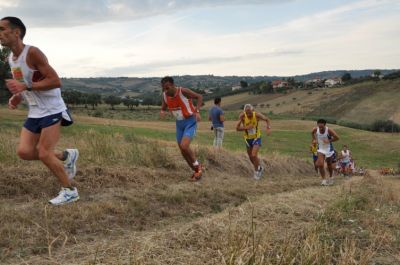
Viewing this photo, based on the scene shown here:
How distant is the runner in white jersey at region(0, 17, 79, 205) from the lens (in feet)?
16.9

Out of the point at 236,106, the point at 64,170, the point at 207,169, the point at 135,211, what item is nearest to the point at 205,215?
the point at 135,211

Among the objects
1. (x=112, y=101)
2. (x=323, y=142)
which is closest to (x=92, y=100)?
(x=112, y=101)

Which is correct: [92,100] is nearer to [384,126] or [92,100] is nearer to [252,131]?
[384,126]

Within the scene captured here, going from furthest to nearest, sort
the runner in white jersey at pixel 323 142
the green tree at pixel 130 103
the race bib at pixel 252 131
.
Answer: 1. the green tree at pixel 130 103
2. the race bib at pixel 252 131
3. the runner in white jersey at pixel 323 142

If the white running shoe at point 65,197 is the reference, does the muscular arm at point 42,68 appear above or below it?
above

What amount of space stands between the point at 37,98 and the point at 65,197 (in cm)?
124

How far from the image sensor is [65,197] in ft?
18.6

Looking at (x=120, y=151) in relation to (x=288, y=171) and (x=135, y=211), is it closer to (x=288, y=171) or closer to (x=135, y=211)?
(x=135, y=211)

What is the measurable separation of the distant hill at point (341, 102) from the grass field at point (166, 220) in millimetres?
64924

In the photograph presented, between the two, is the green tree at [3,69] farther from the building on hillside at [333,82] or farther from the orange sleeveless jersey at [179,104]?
the building on hillside at [333,82]

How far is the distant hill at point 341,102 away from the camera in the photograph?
241 feet

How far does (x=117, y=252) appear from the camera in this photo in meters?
3.85

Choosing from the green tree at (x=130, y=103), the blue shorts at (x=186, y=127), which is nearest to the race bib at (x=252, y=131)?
the blue shorts at (x=186, y=127)

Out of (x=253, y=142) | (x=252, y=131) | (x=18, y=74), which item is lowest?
(x=253, y=142)
